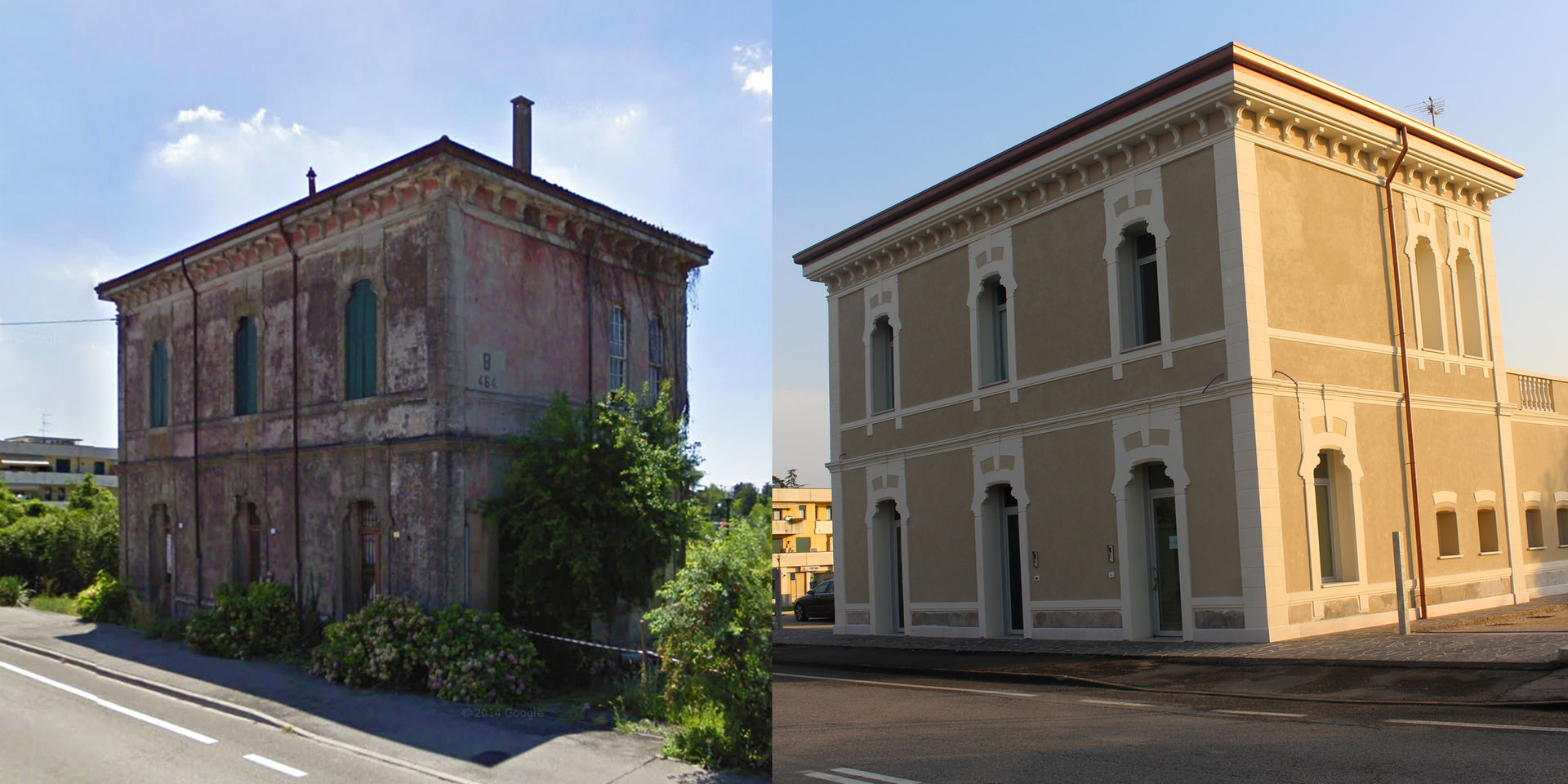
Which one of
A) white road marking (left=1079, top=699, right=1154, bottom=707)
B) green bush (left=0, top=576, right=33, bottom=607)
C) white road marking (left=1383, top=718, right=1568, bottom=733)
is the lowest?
white road marking (left=1079, top=699, right=1154, bottom=707)

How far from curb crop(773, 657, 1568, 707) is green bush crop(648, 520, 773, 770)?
0.35 metres

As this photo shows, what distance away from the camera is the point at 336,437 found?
1338cm

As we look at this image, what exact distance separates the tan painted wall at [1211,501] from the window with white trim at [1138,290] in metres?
1.13

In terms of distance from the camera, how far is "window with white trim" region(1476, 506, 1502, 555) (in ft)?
41.9

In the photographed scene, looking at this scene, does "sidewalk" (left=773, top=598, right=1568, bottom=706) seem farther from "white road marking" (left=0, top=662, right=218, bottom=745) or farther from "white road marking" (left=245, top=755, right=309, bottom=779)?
"white road marking" (left=0, top=662, right=218, bottom=745)

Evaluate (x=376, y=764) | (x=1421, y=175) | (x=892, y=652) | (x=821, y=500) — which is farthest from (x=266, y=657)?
(x=1421, y=175)

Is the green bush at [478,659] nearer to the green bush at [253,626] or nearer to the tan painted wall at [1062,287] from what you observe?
the green bush at [253,626]

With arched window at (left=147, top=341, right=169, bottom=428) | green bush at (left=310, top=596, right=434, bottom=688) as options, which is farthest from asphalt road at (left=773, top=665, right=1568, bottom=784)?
arched window at (left=147, top=341, right=169, bottom=428)

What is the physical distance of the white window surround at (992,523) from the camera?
1322cm

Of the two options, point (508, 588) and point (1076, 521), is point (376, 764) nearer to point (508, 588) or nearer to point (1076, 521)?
point (508, 588)

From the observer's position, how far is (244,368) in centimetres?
1520

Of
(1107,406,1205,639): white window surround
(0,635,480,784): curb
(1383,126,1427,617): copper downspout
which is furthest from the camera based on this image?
(1383,126,1427,617): copper downspout

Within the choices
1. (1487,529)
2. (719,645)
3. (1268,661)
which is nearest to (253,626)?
(719,645)

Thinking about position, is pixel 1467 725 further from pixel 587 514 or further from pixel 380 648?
pixel 380 648
